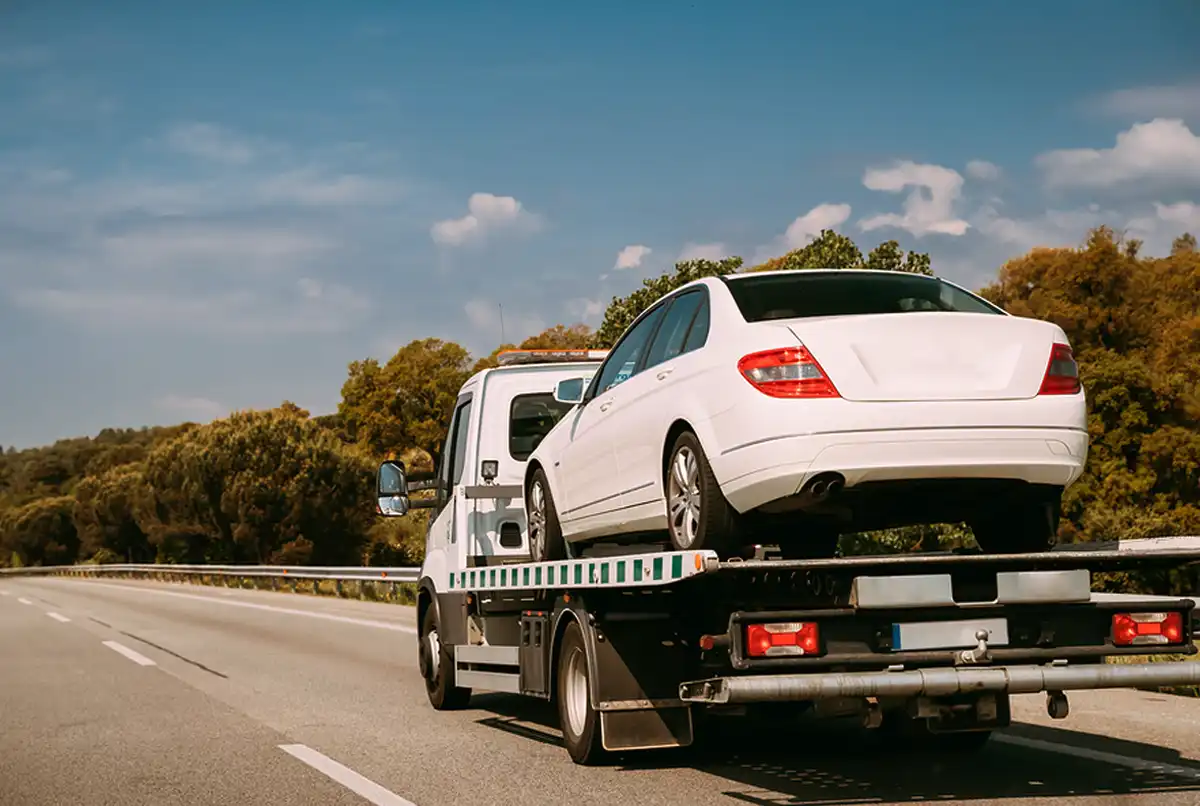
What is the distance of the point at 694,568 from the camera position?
6.27 meters

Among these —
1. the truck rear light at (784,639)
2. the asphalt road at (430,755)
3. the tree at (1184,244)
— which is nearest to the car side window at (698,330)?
the truck rear light at (784,639)

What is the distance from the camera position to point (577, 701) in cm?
830

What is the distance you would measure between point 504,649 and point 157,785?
2.58 meters

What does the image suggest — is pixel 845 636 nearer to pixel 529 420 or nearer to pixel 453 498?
pixel 529 420

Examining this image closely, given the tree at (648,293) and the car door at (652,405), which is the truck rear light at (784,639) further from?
the tree at (648,293)

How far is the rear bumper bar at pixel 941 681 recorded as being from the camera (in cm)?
620

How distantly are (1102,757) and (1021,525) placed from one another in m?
1.69

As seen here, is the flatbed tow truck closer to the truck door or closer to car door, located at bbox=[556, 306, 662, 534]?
car door, located at bbox=[556, 306, 662, 534]

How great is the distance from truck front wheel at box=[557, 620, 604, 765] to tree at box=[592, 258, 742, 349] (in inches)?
1142

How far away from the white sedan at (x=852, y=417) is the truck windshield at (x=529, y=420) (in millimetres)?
3606

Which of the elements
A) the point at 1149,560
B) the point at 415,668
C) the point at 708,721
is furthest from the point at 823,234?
the point at 1149,560

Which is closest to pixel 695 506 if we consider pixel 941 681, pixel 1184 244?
pixel 941 681

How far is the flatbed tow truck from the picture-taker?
20.8 ft

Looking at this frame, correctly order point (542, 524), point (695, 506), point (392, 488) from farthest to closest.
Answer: point (392, 488), point (542, 524), point (695, 506)
